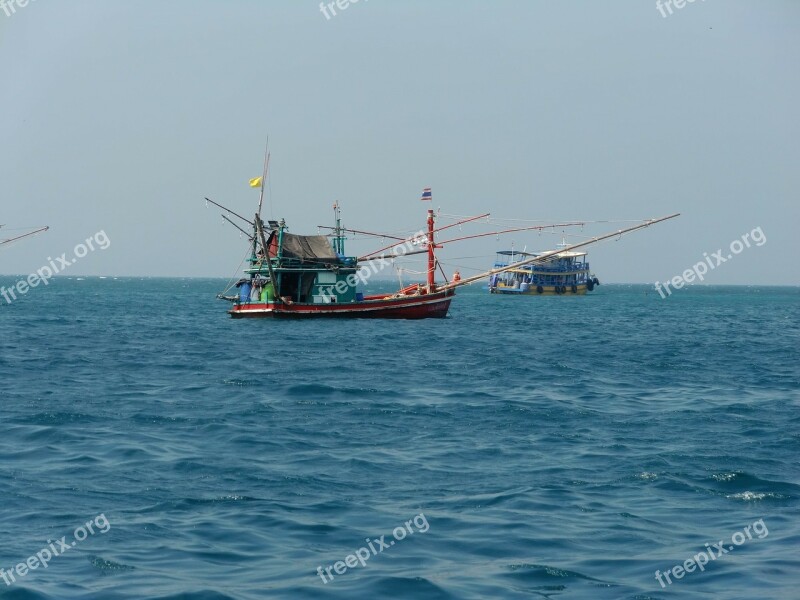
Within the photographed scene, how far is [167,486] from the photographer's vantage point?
48.7 ft

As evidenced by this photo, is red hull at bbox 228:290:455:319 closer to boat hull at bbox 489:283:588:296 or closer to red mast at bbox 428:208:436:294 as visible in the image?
red mast at bbox 428:208:436:294

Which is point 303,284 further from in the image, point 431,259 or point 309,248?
point 431,259

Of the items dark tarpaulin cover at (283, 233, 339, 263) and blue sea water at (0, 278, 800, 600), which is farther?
dark tarpaulin cover at (283, 233, 339, 263)

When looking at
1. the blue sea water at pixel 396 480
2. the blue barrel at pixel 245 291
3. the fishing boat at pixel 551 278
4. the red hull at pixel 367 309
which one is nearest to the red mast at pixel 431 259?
the red hull at pixel 367 309

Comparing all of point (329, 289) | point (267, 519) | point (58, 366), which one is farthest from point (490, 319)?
point (267, 519)

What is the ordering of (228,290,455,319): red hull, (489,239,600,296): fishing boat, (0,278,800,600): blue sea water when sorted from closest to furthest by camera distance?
(0,278,800,600): blue sea water, (228,290,455,319): red hull, (489,239,600,296): fishing boat

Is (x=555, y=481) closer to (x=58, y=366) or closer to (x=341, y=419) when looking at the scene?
(x=341, y=419)

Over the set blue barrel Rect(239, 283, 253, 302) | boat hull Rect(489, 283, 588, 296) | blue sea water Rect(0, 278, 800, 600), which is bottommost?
blue sea water Rect(0, 278, 800, 600)

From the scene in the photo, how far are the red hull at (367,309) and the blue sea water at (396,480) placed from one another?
23.4 metres

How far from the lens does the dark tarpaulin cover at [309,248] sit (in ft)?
189

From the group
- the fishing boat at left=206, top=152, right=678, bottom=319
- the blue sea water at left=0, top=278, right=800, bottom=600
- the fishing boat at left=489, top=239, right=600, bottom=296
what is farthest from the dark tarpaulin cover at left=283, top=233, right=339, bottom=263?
the fishing boat at left=489, top=239, right=600, bottom=296

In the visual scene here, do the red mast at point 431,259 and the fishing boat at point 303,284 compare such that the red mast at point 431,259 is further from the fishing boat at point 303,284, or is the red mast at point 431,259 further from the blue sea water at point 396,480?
the blue sea water at point 396,480

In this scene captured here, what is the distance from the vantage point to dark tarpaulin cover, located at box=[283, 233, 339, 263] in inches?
2264

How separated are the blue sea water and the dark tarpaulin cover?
24426mm
